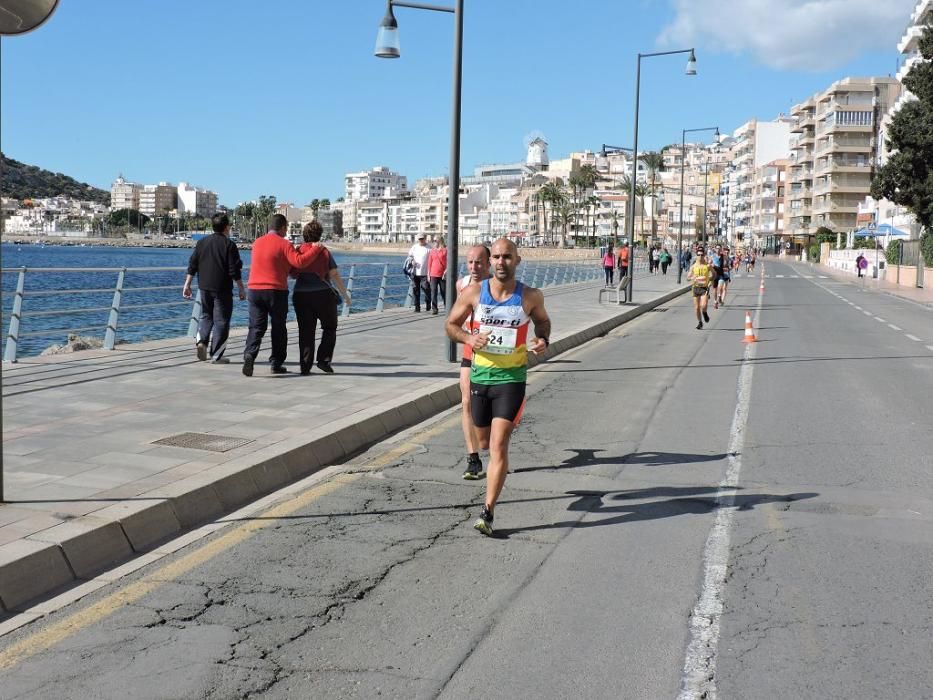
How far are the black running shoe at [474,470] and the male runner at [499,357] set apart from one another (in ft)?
4.28

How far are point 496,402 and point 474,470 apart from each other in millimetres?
1594

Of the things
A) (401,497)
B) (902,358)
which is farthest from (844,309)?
(401,497)

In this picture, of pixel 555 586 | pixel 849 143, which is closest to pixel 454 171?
pixel 555 586

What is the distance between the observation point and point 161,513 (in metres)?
5.95

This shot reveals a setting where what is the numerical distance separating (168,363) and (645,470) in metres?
7.04

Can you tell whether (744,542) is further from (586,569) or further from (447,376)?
(447,376)

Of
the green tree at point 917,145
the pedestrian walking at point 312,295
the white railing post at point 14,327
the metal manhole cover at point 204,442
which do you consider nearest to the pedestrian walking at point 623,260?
the green tree at point 917,145

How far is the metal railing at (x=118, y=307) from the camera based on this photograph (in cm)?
1325

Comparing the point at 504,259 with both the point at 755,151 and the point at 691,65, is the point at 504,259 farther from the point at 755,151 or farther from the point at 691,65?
the point at 755,151

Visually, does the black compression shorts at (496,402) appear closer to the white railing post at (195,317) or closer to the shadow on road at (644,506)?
the shadow on road at (644,506)

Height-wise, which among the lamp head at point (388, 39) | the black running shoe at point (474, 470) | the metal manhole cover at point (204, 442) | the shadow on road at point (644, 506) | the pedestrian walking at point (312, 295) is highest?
the lamp head at point (388, 39)

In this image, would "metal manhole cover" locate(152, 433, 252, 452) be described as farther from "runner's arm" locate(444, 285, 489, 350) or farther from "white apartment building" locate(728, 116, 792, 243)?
"white apartment building" locate(728, 116, 792, 243)

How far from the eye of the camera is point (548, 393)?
40.7 feet

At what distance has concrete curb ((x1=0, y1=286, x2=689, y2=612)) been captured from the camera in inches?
194
